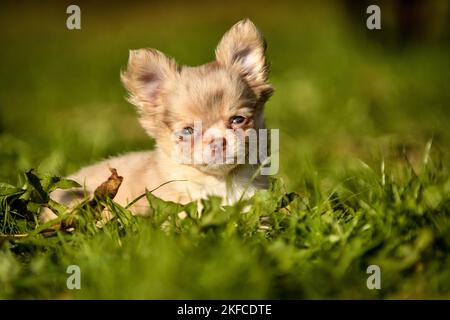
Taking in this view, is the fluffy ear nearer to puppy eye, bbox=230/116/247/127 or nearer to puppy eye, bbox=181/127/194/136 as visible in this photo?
puppy eye, bbox=230/116/247/127

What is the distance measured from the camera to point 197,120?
121 inches

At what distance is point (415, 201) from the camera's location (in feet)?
9.27

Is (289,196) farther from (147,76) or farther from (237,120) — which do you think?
(147,76)

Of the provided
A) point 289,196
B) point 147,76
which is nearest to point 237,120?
Result: point 289,196

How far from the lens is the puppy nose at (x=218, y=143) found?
3.01 metres

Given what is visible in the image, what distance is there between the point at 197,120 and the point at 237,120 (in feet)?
0.60

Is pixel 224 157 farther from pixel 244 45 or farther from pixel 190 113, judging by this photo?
pixel 244 45

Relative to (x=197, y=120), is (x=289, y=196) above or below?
below

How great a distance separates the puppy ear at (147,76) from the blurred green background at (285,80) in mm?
780

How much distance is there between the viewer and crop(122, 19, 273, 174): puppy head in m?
3.07

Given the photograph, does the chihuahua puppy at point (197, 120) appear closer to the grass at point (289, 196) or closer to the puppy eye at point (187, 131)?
the puppy eye at point (187, 131)

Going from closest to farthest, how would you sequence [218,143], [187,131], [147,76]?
[218,143]
[187,131]
[147,76]

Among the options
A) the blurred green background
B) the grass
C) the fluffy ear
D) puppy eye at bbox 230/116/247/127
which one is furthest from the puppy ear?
the blurred green background

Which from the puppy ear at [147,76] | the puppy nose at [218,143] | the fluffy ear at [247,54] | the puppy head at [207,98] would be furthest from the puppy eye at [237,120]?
the puppy ear at [147,76]
